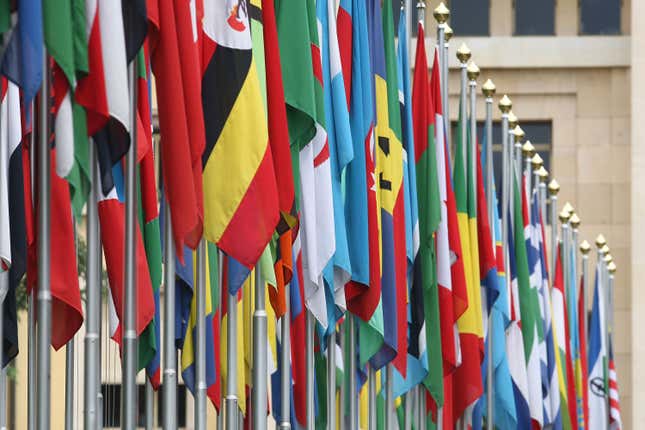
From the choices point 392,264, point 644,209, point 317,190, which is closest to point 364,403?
point 392,264

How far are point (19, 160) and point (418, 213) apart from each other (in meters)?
7.00

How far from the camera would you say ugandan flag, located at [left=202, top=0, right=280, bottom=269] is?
15.4 meters

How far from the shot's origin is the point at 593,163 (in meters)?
51.8

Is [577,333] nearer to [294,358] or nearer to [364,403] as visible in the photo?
[364,403]

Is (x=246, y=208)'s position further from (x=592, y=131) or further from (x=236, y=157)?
(x=592, y=131)

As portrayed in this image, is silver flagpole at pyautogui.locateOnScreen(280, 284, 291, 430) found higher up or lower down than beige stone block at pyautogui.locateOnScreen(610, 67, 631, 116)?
Answer: lower down

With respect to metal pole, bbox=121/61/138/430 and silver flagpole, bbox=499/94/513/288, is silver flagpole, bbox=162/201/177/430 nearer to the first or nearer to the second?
metal pole, bbox=121/61/138/430

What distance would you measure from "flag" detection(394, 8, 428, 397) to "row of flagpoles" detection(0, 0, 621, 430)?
0.03m

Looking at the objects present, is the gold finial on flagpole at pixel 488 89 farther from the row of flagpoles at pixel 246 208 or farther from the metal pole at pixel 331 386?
the metal pole at pixel 331 386

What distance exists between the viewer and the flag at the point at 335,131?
60.7 feet

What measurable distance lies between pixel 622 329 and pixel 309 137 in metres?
33.5

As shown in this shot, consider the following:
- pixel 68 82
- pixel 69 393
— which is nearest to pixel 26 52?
pixel 68 82

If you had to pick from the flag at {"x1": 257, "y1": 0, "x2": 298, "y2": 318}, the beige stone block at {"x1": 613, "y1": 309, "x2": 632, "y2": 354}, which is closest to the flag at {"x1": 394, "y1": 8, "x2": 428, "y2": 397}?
the flag at {"x1": 257, "y1": 0, "x2": 298, "y2": 318}

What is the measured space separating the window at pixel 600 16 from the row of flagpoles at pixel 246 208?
25728 millimetres
